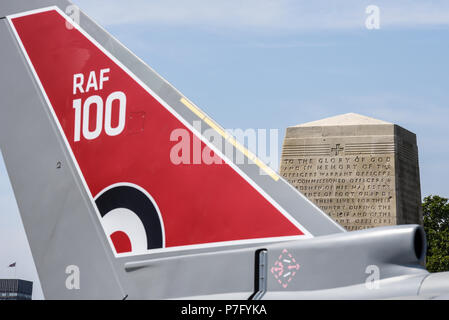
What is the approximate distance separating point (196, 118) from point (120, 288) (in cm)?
164

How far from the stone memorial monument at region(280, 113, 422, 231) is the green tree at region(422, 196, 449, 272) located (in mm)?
28375

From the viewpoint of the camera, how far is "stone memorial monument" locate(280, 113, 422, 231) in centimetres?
1986

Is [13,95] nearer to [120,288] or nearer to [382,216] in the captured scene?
[120,288]

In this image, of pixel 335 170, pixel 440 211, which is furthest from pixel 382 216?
pixel 440 211

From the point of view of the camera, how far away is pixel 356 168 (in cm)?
2023

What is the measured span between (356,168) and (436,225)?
113 ft

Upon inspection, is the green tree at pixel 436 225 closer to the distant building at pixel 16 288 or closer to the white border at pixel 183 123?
the white border at pixel 183 123

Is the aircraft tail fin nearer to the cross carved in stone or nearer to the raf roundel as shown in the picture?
the raf roundel

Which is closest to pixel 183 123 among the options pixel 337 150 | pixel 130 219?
pixel 130 219

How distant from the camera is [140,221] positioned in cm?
627

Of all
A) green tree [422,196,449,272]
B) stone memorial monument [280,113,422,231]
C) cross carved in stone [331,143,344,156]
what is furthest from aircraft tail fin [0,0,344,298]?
green tree [422,196,449,272]

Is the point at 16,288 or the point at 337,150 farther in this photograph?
the point at 16,288

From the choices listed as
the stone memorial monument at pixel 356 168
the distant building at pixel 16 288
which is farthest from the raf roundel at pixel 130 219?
the distant building at pixel 16 288

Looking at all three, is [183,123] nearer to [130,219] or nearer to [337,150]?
[130,219]
